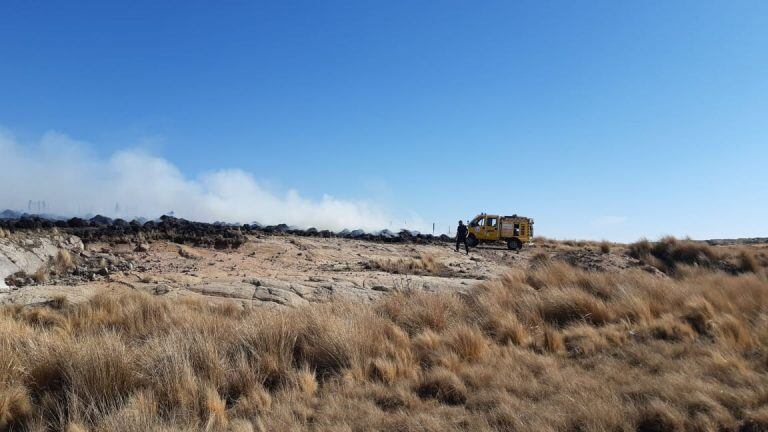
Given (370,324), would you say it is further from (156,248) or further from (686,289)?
(156,248)

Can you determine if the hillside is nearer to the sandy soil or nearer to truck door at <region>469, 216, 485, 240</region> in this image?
the sandy soil

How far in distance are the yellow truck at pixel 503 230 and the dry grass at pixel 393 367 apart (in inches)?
945

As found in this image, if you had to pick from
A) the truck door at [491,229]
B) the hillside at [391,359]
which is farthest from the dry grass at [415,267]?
the truck door at [491,229]

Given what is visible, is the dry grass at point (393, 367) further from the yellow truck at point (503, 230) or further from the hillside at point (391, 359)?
the yellow truck at point (503, 230)

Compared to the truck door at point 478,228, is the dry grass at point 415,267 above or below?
below

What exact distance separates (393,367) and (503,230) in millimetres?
28601

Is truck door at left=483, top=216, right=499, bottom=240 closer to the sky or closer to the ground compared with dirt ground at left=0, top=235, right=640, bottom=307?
closer to the sky

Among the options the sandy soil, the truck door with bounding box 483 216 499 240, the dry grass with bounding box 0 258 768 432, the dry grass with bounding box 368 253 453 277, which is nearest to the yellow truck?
the truck door with bounding box 483 216 499 240

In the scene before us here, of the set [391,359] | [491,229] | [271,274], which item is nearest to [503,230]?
[491,229]

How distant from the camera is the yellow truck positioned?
33562 millimetres

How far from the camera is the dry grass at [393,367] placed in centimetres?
487

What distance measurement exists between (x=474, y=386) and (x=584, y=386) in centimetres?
128

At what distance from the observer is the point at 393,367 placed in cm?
634

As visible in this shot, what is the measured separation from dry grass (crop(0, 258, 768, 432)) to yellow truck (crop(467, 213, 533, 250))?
23995 millimetres
